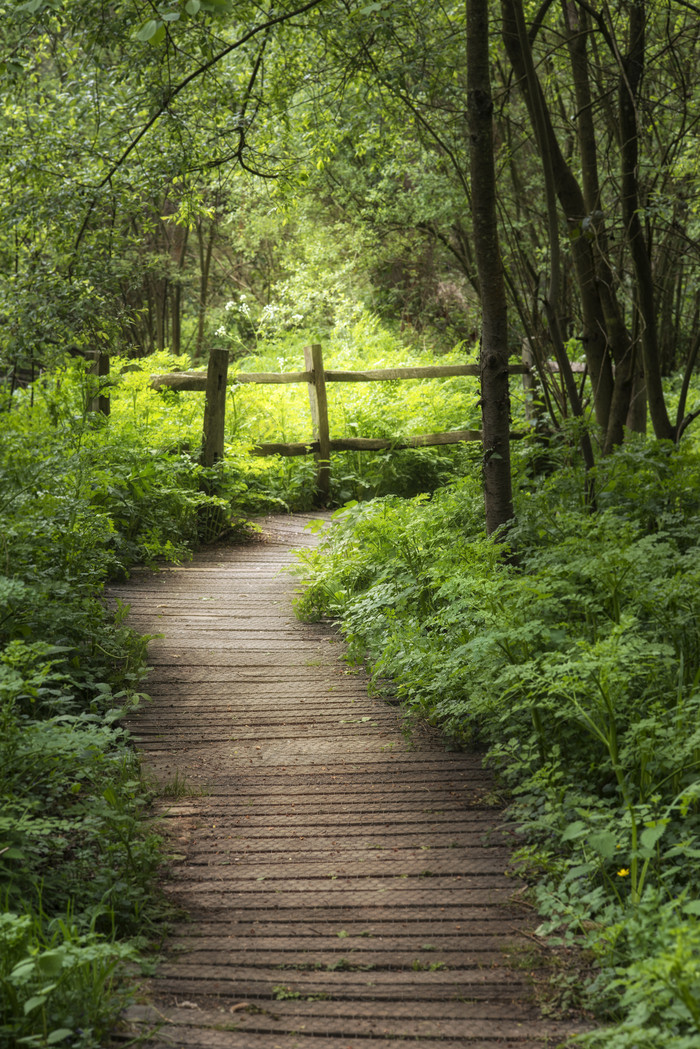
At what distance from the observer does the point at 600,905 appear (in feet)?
9.31

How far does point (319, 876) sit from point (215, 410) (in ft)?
22.0

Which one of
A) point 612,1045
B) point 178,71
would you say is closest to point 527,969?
point 612,1045

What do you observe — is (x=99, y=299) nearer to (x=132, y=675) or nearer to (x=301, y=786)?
(x=132, y=675)

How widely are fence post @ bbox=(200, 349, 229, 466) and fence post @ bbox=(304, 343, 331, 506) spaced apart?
165 centimetres

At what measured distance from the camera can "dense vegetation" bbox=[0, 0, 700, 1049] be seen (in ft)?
9.45

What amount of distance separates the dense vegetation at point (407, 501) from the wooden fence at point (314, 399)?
0.72 feet

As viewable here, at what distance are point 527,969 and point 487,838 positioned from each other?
2.70 ft

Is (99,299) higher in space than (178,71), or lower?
lower

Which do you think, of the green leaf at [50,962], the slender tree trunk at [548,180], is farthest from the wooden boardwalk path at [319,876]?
the slender tree trunk at [548,180]

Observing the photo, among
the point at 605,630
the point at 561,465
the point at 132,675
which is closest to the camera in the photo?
the point at 605,630

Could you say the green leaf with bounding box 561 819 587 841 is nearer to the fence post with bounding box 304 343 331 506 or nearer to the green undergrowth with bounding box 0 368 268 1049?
the green undergrowth with bounding box 0 368 268 1049

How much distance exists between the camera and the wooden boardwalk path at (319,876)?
2.51 meters

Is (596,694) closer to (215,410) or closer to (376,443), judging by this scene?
(215,410)

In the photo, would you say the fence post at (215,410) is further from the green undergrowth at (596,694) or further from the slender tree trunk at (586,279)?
the slender tree trunk at (586,279)
